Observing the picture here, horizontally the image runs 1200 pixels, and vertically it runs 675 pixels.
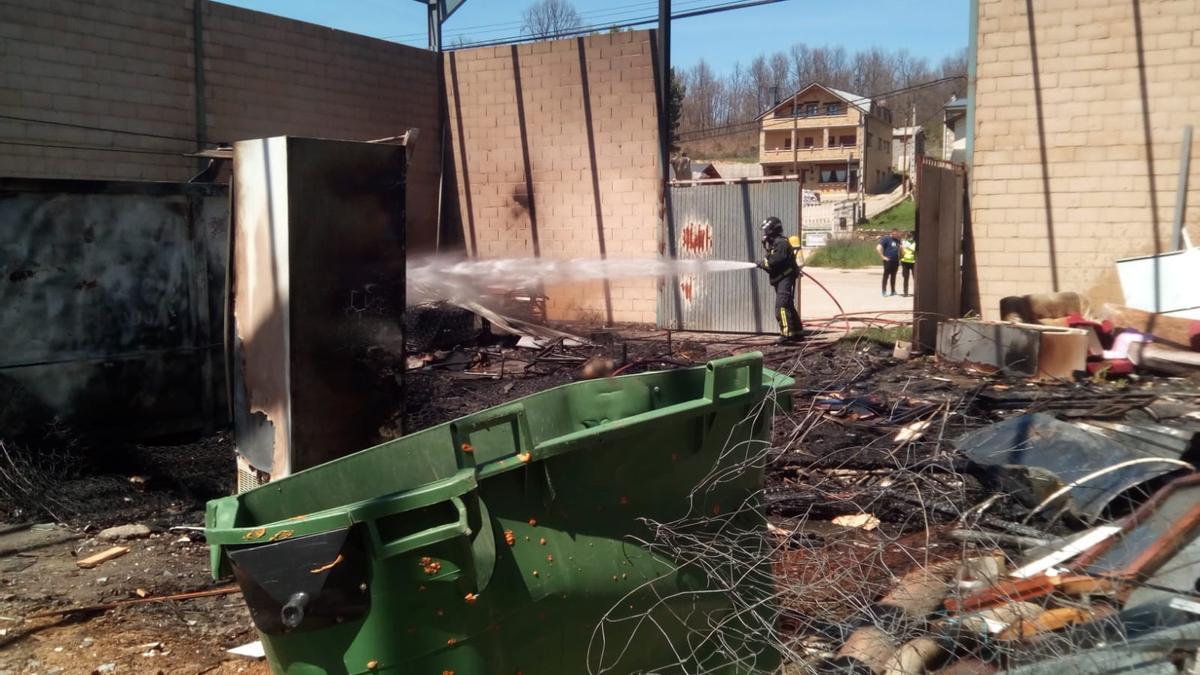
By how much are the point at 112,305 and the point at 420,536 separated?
5029 millimetres

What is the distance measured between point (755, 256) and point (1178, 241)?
564 centimetres

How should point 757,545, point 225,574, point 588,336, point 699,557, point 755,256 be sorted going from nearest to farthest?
1. point 225,574
2. point 699,557
3. point 757,545
4. point 588,336
5. point 755,256

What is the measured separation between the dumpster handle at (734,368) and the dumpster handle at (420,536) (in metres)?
1.00

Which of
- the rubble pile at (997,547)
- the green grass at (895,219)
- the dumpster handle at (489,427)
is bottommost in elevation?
the rubble pile at (997,547)

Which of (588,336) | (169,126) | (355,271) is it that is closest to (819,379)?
(588,336)

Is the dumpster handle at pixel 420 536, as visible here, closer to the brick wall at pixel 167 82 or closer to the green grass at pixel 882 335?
the green grass at pixel 882 335

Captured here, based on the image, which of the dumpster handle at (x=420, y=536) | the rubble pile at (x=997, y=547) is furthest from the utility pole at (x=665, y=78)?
the dumpster handle at (x=420, y=536)

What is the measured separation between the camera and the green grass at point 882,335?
1183 cm

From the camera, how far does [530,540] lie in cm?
262

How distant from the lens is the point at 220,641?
3852 millimetres

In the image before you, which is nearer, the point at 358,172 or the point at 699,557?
the point at 699,557

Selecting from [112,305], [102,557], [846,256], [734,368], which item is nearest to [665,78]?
[112,305]

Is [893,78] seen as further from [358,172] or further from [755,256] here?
[358,172]

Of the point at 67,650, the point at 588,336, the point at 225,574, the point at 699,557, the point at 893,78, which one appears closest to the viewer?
the point at 225,574
